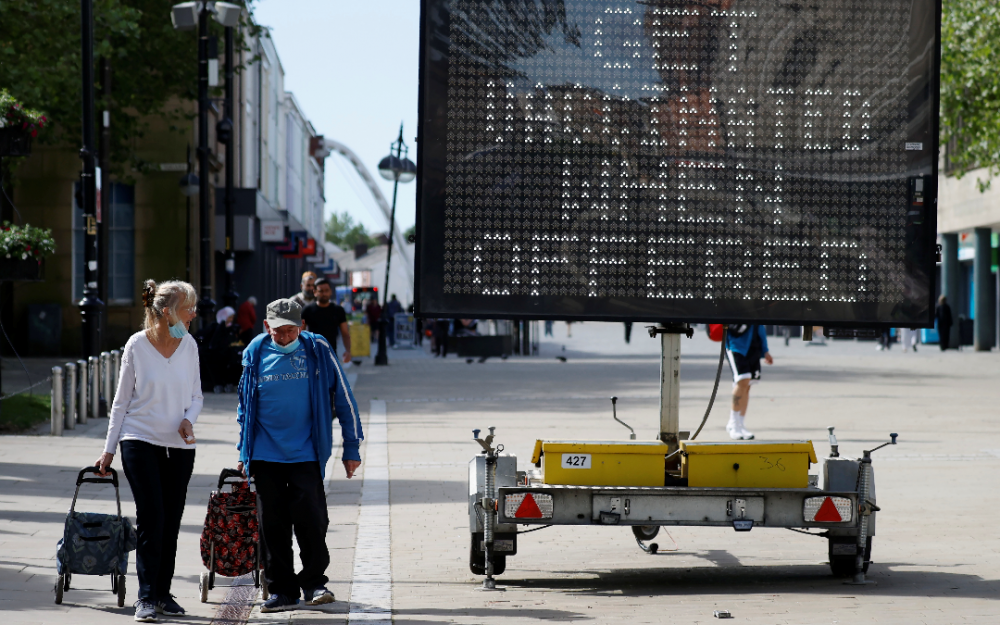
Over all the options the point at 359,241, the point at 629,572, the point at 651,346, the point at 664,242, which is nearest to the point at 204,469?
the point at 629,572

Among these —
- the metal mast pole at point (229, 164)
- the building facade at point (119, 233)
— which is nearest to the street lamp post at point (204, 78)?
the metal mast pole at point (229, 164)

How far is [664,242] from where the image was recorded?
23.5 ft

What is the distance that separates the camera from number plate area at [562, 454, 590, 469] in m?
7.34

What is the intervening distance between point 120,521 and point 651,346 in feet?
137

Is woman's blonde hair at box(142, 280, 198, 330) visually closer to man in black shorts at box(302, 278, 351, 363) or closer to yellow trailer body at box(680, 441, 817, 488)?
yellow trailer body at box(680, 441, 817, 488)

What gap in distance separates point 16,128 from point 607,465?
948 centimetres

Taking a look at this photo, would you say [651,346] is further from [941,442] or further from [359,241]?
[359,241]

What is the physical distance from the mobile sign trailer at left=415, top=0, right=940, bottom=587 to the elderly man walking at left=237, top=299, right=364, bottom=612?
2.37 ft

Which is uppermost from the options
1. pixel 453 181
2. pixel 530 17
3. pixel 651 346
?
pixel 530 17

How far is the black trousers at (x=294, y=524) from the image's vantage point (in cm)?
688

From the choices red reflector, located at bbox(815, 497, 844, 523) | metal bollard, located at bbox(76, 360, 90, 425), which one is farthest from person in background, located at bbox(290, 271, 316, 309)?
red reflector, located at bbox(815, 497, 844, 523)

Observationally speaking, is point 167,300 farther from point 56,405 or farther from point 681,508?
point 56,405

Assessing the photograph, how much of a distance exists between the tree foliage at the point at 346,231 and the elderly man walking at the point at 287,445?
186 m

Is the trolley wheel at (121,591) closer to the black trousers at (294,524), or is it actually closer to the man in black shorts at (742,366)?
the black trousers at (294,524)
